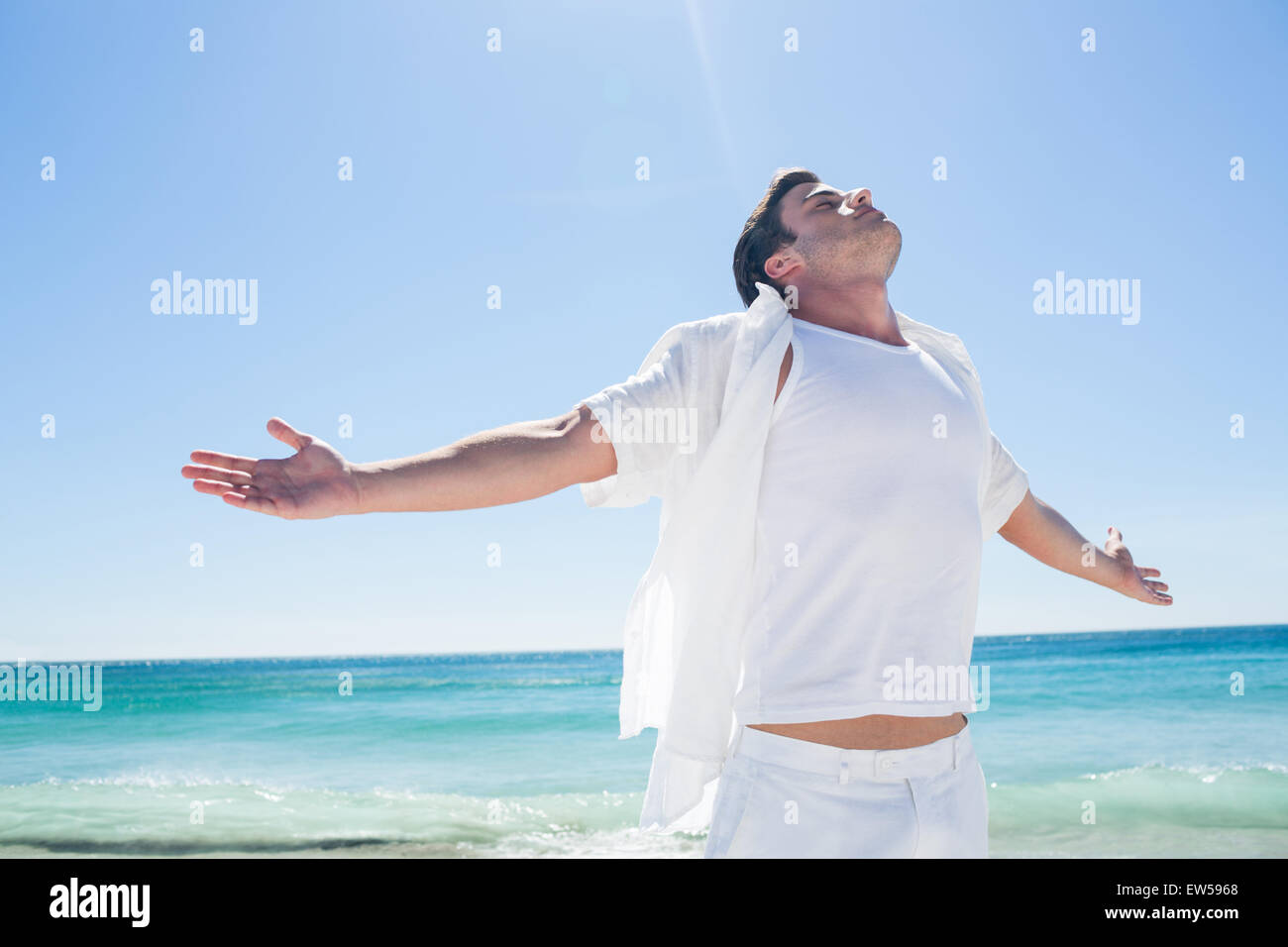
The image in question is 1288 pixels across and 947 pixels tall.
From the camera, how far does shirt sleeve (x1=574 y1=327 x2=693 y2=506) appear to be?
1829 millimetres

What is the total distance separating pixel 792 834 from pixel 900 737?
1.02 feet

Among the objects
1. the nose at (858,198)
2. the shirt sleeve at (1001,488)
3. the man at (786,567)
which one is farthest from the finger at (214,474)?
the shirt sleeve at (1001,488)

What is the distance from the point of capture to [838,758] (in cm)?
178

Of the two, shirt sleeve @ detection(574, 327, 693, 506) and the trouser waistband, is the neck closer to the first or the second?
shirt sleeve @ detection(574, 327, 693, 506)

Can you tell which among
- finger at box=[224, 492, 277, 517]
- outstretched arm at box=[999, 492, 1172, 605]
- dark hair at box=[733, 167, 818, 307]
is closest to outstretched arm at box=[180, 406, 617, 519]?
finger at box=[224, 492, 277, 517]

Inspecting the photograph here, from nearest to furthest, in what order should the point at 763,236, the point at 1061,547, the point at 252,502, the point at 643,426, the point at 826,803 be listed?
the point at 252,502, the point at 826,803, the point at 643,426, the point at 763,236, the point at 1061,547

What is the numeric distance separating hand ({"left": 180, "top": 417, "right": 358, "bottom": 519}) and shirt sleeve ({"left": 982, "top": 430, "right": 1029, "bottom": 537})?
178cm

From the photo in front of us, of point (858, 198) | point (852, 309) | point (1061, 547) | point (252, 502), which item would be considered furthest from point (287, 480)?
point (1061, 547)

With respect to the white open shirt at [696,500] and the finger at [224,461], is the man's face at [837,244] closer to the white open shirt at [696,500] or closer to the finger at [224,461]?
the white open shirt at [696,500]

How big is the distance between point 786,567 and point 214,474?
113 cm

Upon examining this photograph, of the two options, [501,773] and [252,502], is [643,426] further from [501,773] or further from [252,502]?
[501,773]
